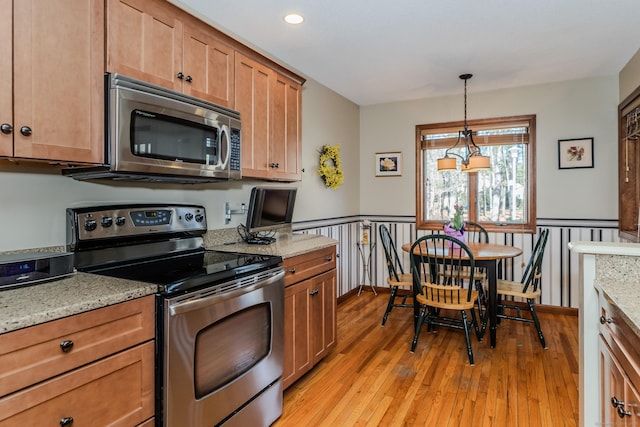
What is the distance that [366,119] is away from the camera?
5.02 meters

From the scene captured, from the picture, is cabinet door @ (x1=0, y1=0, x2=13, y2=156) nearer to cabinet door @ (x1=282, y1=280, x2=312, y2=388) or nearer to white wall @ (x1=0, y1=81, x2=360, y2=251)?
white wall @ (x1=0, y1=81, x2=360, y2=251)

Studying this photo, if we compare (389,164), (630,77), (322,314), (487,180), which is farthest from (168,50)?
(630,77)

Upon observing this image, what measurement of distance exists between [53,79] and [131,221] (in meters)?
0.78

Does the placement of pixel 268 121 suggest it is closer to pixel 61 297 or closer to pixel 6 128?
pixel 6 128

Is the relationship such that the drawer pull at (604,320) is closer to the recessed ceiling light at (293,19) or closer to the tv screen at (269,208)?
the tv screen at (269,208)

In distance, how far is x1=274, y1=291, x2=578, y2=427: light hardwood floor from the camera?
2184mm

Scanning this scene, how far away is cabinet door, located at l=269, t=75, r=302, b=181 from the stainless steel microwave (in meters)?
0.45

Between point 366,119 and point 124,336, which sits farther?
point 366,119

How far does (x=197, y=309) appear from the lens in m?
1.61

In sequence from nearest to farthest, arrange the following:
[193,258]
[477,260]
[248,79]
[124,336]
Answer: [124,336], [193,258], [248,79], [477,260]

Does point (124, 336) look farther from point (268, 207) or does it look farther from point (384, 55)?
point (384, 55)

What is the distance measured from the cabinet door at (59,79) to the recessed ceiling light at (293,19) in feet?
4.09

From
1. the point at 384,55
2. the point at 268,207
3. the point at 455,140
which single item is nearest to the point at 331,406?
the point at 268,207

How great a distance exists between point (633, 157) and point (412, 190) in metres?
2.14
